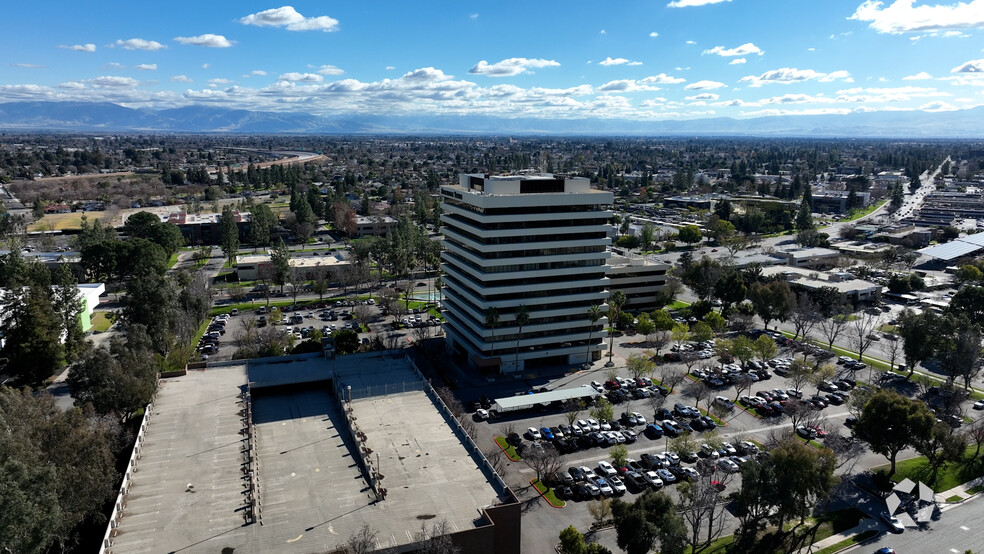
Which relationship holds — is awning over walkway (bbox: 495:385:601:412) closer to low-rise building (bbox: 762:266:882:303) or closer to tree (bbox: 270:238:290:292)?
low-rise building (bbox: 762:266:882:303)

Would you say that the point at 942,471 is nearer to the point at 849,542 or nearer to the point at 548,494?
the point at 849,542

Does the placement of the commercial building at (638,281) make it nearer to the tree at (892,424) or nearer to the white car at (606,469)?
the tree at (892,424)

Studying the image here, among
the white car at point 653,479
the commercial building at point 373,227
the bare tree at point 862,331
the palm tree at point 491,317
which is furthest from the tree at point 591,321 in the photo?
the commercial building at point 373,227

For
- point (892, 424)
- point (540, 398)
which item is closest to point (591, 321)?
point (540, 398)

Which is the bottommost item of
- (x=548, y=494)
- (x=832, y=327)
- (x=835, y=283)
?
(x=548, y=494)

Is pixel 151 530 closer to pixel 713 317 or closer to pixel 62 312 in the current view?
pixel 62 312

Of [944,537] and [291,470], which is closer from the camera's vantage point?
[944,537]

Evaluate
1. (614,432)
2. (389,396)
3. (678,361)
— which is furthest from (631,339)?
(389,396)
